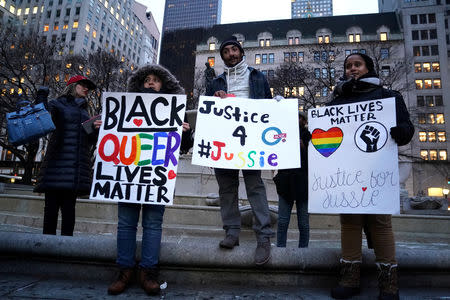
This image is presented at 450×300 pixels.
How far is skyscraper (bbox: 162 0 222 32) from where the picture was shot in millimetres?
159250

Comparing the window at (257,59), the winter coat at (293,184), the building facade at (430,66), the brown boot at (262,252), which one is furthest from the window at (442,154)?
the brown boot at (262,252)

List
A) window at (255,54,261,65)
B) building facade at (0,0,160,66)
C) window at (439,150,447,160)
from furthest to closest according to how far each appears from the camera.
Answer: building facade at (0,0,160,66), window at (255,54,261,65), window at (439,150,447,160)

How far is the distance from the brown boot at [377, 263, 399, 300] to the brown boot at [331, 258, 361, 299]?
0.18m

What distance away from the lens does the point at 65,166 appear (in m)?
3.13

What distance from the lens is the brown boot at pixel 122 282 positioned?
2238 millimetres

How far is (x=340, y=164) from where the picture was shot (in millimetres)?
2635

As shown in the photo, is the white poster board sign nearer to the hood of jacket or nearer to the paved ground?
the hood of jacket

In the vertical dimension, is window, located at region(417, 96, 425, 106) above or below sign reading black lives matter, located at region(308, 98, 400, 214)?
above

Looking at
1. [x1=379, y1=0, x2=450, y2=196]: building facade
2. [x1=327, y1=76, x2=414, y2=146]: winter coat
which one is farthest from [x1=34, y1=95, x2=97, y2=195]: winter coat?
[x1=379, y1=0, x2=450, y2=196]: building facade

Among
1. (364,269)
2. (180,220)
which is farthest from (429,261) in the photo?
(180,220)

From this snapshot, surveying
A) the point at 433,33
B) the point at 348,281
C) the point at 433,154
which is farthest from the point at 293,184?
the point at 433,33

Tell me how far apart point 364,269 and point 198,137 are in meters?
1.94

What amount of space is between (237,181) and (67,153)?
1949 millimetres

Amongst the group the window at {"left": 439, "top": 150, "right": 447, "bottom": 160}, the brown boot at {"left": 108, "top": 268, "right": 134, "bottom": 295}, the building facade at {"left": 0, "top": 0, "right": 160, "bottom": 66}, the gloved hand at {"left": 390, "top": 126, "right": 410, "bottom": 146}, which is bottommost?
the brown boot at {"left": 108, "top": 268, "right": 134, "bottom": 295}
